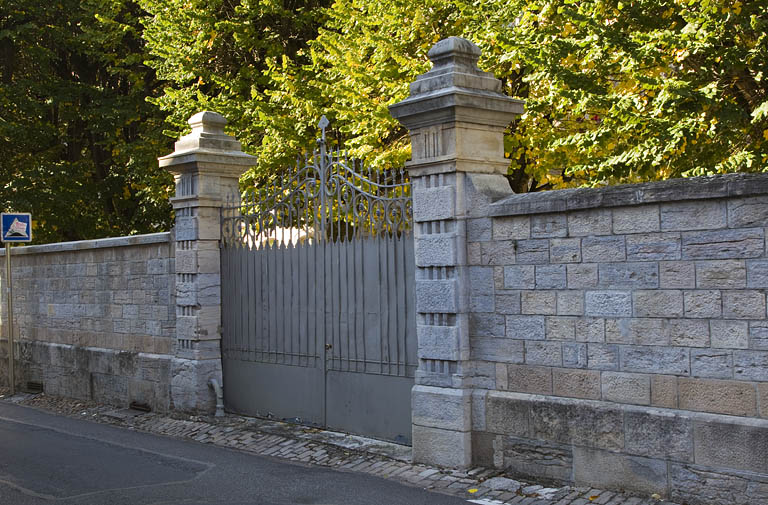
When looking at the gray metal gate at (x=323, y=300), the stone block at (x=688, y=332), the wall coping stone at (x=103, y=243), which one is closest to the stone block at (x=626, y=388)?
the stone block at (x=688, y=332)

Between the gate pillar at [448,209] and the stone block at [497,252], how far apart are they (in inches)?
6.5

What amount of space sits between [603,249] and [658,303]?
1.79 feet

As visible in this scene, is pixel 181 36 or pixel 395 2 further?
pixel 181 36

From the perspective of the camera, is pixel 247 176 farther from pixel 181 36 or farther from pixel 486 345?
pixel 486 345

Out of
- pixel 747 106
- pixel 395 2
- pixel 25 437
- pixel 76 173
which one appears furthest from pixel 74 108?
pixel 747 106

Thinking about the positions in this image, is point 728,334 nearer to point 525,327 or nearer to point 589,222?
point 589,222

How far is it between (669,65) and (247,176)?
7537 mm

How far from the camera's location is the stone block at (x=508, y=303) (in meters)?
6.71

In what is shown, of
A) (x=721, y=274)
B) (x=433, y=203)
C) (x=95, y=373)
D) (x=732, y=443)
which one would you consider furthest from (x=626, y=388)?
(x=95, y=373)

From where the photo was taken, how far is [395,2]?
13359 mm

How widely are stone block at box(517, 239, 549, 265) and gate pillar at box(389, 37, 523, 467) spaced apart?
47 centimetres

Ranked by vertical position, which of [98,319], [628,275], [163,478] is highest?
[628,275]

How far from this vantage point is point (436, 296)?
7.11m

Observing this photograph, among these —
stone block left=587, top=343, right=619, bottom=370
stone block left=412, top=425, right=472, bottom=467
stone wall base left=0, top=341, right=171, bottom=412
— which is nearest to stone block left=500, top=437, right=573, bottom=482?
stone block left=412, top=425, right=472, bottom=467
